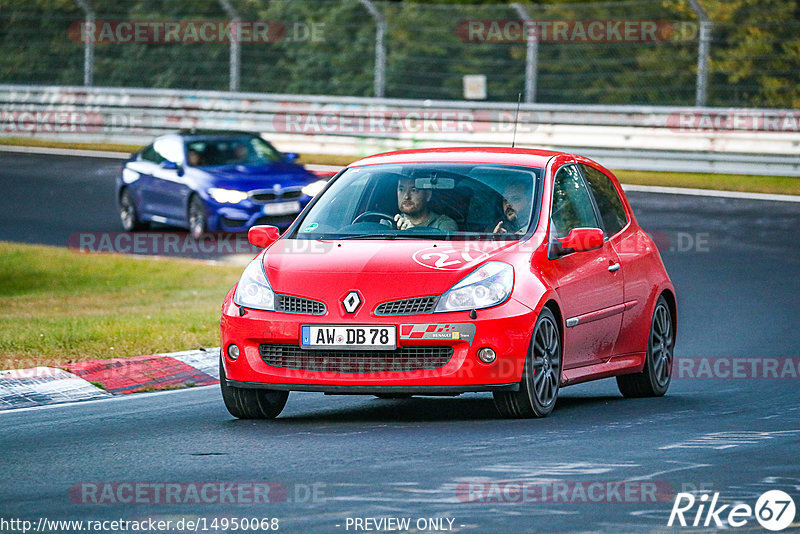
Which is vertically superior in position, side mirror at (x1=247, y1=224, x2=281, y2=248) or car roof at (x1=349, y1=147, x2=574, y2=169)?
car roof at (x1=349, y1=147, x2=574, y2=169)

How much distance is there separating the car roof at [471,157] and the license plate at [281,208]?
1053 centimetres

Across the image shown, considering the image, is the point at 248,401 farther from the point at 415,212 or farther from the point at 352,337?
the point at 415,212

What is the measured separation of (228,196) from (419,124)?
838 cm

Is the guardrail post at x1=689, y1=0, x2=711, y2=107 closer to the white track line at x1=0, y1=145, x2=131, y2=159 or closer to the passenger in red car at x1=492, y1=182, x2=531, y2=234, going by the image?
the white track line at x1=0, y1=145, x2=131, y2=159

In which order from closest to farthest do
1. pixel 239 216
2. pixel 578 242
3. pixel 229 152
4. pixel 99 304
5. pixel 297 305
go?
pixel 297 305, pixel 578 242, pixel 99 304, pixel 239 216, pixel 229 152

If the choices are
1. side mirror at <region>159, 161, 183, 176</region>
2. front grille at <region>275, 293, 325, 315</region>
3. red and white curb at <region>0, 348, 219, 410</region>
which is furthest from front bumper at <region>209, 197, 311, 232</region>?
front grille at <region>275, 293, 325, 315</region>

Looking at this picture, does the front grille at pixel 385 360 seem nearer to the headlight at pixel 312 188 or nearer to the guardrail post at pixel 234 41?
the headlight at pixel 312 188

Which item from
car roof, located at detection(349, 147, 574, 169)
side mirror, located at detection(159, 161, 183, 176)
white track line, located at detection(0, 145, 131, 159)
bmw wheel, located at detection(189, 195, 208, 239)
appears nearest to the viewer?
car roof, located at detection(349, 147, 574, 169)

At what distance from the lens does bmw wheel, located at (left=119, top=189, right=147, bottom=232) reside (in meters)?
22.7

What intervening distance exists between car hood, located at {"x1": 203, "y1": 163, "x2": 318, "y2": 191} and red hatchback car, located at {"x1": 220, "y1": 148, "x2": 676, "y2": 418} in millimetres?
10730

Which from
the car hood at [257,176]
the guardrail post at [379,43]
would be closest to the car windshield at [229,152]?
the car hood at [257,176]

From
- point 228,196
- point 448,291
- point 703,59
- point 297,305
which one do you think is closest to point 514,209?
point 448,291

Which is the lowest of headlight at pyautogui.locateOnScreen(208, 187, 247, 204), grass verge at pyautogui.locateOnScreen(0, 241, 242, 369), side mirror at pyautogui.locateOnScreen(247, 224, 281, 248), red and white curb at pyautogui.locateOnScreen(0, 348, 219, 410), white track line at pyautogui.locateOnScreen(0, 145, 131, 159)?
grass verge at pyautogui.locateOnScreen(0, 241, 242, 369)

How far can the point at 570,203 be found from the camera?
10047 millimetres
